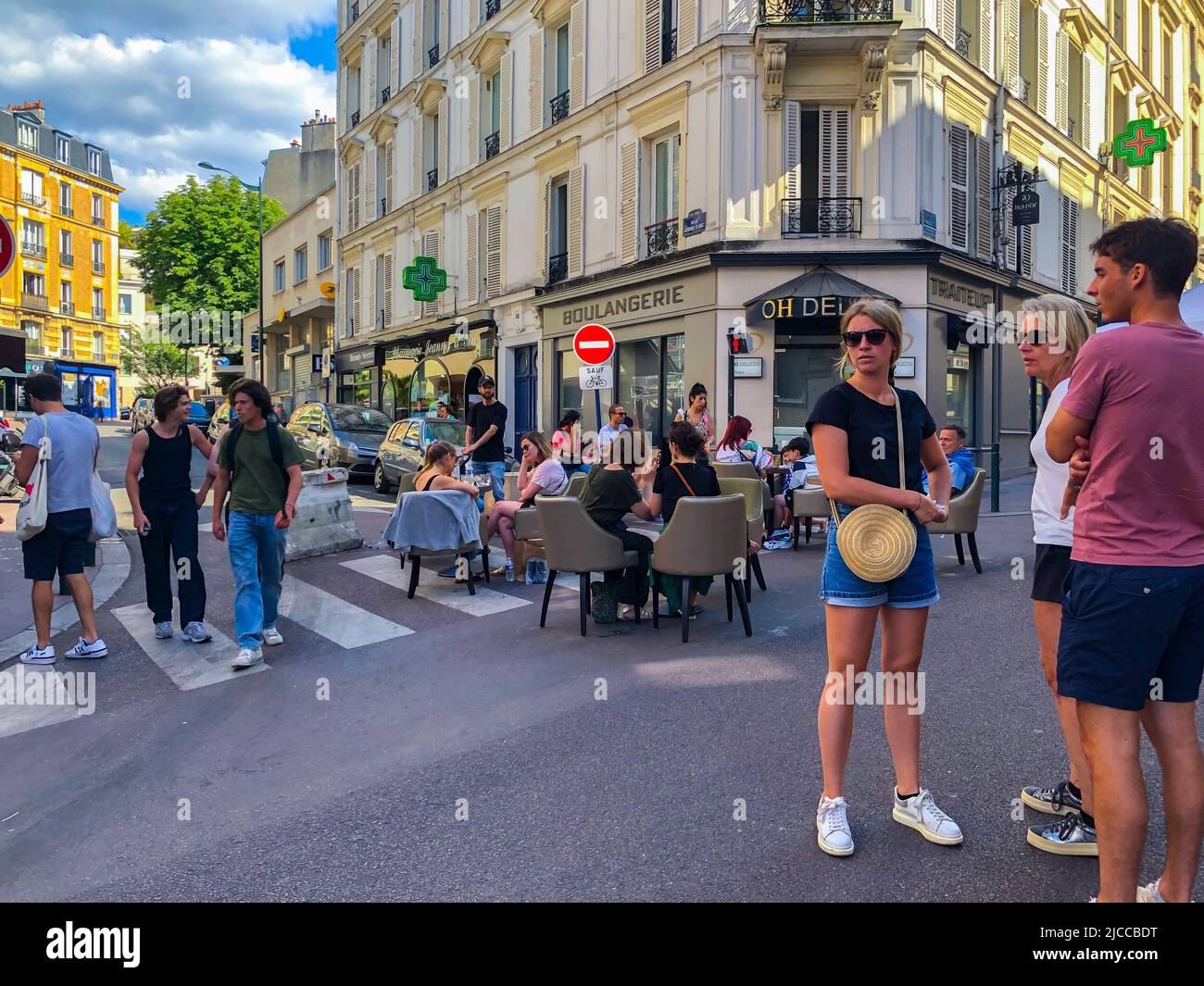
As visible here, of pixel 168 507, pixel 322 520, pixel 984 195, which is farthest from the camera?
pixel 984 195

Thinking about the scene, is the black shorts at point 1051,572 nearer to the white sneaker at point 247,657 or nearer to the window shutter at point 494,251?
the white sneaker at point 247,657

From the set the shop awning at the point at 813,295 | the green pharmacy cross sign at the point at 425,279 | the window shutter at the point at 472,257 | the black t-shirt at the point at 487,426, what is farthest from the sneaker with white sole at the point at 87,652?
the green pharmacy cross sign at the point at 425,279

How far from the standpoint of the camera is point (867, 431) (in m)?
3.21

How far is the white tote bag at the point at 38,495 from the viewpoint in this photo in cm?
575

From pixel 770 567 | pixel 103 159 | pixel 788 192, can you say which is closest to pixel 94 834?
pixel 770 567

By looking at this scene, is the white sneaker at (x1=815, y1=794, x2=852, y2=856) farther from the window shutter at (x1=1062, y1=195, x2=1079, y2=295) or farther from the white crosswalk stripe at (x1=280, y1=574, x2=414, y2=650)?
the window shutter at (x1=1062, y1=195, x2=1079, y2=295)

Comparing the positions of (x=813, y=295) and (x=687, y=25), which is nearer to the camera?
(x=813, y=295)

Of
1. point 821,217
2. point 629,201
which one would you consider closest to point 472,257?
point 629,201

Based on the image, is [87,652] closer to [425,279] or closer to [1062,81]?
[425,279]

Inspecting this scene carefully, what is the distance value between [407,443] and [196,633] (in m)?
9.54

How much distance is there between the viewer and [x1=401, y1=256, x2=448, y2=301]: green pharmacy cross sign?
2523 cm

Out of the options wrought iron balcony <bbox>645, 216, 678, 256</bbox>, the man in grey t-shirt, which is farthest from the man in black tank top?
wrought iron balcony <bbox>645, 216, 678, 256</bbox>

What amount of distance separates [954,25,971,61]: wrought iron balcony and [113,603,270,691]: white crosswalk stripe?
57.3ft
